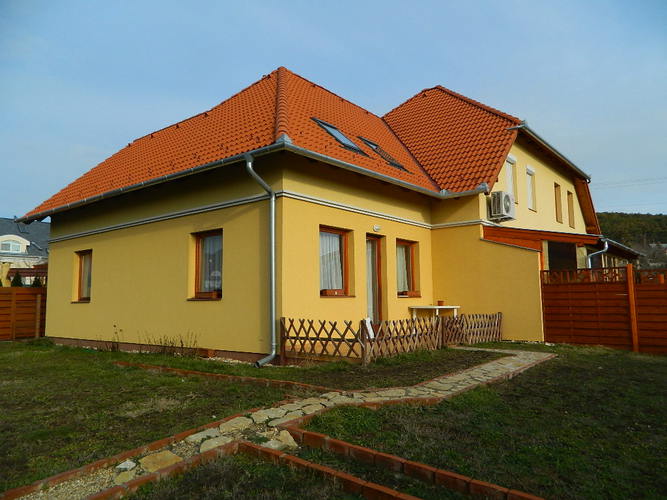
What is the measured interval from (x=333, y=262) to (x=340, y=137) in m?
3.04

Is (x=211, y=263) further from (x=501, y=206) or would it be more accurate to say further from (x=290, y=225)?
(x=501, y=206)

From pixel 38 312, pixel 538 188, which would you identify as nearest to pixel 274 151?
pixel 538 188

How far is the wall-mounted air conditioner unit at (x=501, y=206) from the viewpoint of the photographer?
12.3 m

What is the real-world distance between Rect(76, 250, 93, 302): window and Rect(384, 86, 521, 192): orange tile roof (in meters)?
10.0

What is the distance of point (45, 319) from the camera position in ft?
48.0

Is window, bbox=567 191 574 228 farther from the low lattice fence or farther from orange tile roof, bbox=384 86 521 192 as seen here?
the low lattice fence

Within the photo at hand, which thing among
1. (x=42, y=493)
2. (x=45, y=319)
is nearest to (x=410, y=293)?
(x=42, y=493)

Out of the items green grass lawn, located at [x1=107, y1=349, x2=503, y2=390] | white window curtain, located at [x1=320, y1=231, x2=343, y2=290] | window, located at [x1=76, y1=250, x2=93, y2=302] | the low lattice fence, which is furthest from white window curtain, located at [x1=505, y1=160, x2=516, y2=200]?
window, located at [x1=76, y1=250, x2=93, y2=302]

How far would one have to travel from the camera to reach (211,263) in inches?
397

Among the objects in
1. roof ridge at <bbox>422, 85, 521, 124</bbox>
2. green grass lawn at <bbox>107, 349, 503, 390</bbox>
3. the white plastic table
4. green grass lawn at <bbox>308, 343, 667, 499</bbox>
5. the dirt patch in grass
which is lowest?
the dirt patch in grass

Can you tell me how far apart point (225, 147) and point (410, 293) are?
19.3ft

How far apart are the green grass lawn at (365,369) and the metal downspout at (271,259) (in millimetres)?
369

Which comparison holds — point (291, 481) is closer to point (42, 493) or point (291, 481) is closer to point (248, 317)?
point (42, 493)

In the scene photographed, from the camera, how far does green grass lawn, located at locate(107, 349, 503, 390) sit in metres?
6.41
